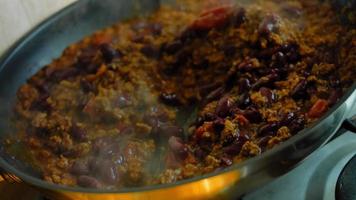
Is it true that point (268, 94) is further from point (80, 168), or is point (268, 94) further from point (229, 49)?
point (80, 168)

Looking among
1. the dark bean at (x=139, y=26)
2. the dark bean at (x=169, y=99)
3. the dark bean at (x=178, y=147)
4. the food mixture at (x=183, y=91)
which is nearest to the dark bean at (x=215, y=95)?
the food mixture at (x=183, y=91)

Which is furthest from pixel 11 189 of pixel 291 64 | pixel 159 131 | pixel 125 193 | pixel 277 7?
pixel 277 7

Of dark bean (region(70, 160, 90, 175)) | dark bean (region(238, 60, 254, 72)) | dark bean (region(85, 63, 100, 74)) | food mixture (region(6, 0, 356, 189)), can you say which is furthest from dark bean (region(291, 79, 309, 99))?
dark bean (region(85, 63, 100, 74))

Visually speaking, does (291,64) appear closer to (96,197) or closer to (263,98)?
(263,98)

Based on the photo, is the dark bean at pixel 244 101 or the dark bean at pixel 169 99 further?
the dark bean at pixel 169 99

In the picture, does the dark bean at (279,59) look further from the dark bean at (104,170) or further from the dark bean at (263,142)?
the dark bean at (104,170)

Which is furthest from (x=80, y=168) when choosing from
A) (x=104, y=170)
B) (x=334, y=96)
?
(x=334, y=96)

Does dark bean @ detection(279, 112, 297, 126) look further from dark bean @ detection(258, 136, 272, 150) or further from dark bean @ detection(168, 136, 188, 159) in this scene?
dark bean @ detection(168, 136, 188, 159)
